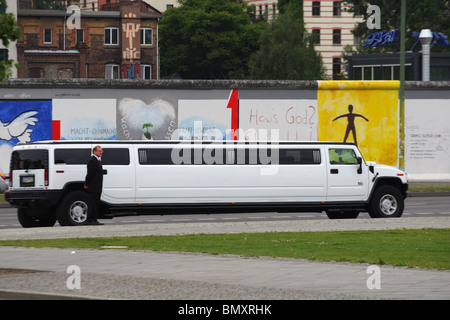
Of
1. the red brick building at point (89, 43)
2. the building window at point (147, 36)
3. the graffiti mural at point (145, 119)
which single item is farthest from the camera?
the building window at point (147, 36)

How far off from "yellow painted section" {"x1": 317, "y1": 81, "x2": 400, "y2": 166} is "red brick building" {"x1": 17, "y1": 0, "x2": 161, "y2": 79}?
1909 inches

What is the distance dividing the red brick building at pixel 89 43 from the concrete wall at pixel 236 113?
155 feet

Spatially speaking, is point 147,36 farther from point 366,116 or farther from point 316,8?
point 366,116

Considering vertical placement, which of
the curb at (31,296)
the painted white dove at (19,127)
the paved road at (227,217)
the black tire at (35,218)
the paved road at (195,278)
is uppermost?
the painted white dove at (19,127)

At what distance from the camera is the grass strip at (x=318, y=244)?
1321 centimetres

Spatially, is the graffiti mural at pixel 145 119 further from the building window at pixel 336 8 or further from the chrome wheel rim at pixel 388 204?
the building window at pixel 336 8

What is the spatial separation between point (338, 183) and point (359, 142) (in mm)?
16692

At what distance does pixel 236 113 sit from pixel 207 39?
2556 inches

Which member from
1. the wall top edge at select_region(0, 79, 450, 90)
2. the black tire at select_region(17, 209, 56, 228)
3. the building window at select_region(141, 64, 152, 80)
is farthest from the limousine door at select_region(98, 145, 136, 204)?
the building window at select_region(141, 64, 152, 80)

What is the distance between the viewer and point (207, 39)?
330 ft

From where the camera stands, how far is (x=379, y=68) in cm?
5294

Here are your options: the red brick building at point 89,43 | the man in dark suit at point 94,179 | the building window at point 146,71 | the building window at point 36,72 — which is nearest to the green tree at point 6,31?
the man in dark suit at point 94,179

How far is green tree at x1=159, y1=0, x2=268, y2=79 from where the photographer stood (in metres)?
101
